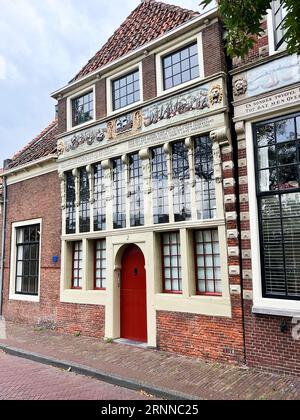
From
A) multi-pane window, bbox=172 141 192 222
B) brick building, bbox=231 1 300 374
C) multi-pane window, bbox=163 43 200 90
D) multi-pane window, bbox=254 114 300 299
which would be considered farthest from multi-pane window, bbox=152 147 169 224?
multi-pane window, bbox=254 114 300 299

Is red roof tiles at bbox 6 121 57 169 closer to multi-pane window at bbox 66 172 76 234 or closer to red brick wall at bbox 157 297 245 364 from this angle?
multi-pane window at bbox 66 172 76 234

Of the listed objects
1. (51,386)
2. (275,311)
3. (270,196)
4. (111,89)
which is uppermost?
(111,89)

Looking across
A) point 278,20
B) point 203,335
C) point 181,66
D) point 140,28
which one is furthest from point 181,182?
point 140,28

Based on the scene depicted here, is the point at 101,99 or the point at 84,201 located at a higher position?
the point at 101,99

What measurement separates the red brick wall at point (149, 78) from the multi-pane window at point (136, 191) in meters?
1.73

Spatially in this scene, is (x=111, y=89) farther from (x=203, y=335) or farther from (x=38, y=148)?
(x=203, y=335)

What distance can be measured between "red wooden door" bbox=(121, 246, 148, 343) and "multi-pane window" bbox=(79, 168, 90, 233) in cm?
186

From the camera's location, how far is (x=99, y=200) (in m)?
11.3

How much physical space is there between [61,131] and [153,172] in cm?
458

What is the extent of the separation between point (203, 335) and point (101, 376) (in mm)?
2475

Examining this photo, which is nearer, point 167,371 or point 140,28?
point 167,371

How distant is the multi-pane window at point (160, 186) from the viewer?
9516 millimetres

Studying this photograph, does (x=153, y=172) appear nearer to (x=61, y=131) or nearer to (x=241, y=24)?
(x=61, y=131)

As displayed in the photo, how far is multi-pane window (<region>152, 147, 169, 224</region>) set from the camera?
952 centimetres
